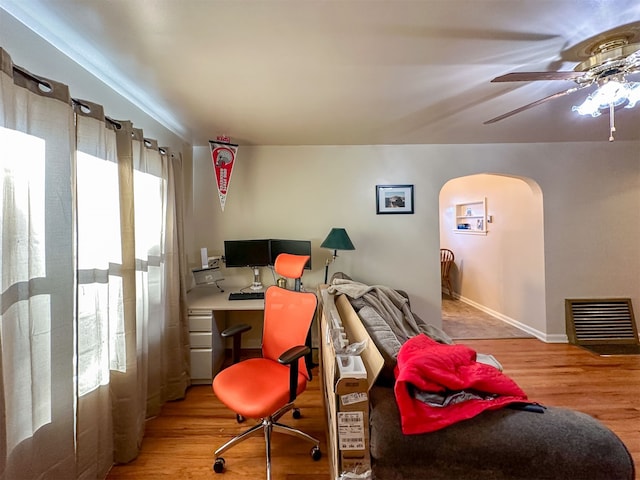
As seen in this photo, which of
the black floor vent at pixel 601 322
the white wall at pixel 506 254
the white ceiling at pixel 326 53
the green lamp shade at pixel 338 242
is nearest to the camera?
the white ceiling at pixel 326 53

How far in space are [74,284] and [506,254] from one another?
4641 mm

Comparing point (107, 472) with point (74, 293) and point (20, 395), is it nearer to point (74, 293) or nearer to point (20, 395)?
point (20, 395)

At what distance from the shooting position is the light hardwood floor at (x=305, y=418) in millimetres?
1622

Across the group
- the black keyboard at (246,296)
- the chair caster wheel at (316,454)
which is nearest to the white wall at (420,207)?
the black keyboard at (246,296)

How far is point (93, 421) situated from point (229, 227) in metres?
2.10

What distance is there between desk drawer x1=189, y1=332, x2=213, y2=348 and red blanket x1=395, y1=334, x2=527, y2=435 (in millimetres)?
1883

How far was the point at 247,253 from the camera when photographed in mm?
2957

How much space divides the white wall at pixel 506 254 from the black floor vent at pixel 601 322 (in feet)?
1.02

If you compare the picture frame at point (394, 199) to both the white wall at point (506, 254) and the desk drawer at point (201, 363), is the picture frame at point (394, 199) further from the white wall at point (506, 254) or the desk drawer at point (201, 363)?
the desk drawer at point (201, 363)

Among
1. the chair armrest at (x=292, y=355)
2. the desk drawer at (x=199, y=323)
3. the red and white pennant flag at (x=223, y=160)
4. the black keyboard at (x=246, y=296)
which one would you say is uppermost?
the red and white pennant flag at (x=223, y=160)

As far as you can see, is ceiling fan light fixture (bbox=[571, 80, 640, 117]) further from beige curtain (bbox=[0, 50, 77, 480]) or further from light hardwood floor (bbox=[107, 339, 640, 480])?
beige curtain (bbox=[0, 50, 77, 480])

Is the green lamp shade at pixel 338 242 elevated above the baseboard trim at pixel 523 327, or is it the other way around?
the green lamp shade at pixel 338 242

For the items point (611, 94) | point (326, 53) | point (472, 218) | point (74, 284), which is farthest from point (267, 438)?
point (472, 218)

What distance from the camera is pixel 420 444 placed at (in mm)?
1048
